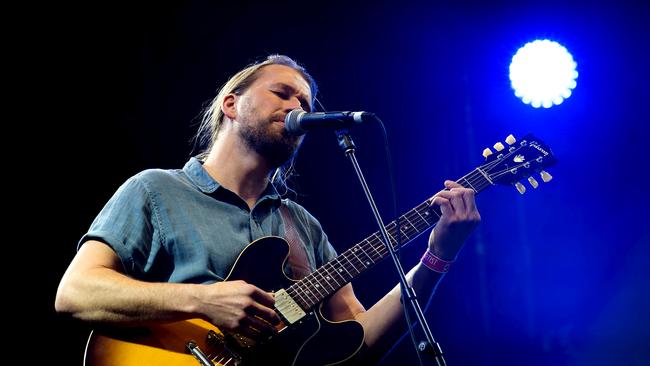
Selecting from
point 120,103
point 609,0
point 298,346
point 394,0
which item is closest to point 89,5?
point 120,103

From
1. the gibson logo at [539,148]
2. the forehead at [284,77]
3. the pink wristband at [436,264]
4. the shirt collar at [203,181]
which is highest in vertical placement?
the forehead at [284,77]

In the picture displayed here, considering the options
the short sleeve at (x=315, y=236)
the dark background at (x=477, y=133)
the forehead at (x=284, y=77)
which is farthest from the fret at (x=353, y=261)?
the dark background at (x=477, y=133)

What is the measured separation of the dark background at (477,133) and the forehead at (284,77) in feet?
3.37

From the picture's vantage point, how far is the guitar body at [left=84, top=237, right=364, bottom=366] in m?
2.03

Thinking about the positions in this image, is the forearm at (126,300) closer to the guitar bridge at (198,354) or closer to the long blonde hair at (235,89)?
the guitar bridge at (198,354)

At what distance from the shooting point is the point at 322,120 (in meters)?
2.21

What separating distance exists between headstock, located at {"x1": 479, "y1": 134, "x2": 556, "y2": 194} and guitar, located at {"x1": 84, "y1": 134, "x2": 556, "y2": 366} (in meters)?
0.46

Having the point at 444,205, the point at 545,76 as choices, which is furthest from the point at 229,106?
the point at 545,76

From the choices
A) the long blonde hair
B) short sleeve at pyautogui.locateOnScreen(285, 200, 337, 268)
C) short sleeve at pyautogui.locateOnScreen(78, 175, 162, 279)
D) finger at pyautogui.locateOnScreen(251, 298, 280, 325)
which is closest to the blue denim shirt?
short sleeve at pyautogui.locateOnScreen(78, 175, 162, 279)

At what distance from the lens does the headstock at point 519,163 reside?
295 centimetres

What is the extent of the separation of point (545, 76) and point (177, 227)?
3.09 m

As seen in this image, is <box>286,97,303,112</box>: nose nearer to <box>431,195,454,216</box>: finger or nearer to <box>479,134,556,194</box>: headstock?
<box>431,195,454,216</box>: finger

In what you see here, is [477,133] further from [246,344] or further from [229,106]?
[246,344]

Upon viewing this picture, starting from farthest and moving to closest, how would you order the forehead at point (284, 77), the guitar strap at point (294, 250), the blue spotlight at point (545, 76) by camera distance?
the blue spotlight at point (545, 76)
the forehead at point (284, 77)
the guitar strap at point (294, 250)
